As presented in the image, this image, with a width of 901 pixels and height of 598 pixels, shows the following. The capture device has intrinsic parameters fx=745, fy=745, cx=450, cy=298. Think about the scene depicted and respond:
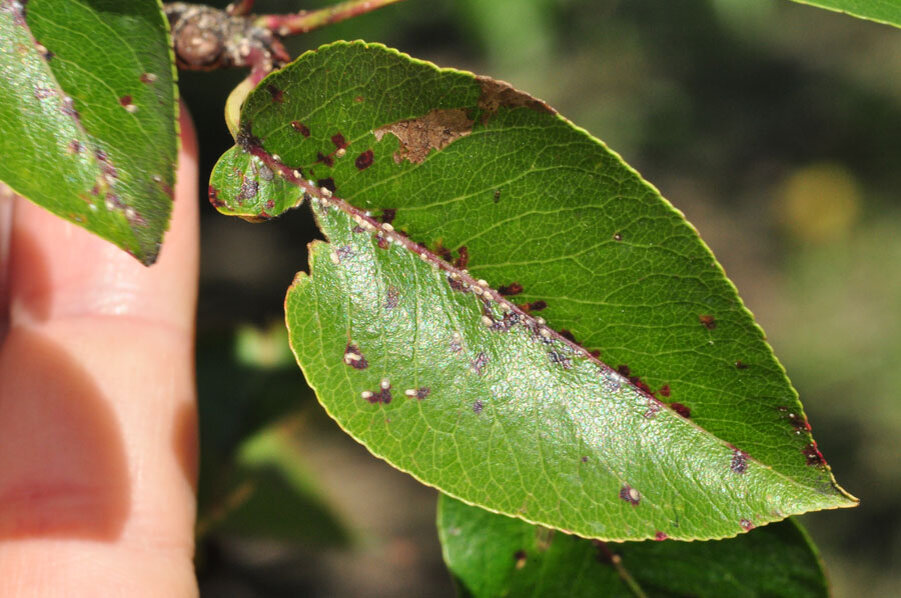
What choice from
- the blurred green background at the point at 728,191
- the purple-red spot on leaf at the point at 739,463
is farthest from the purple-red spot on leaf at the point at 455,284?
the blurred green background at the point at 728,191

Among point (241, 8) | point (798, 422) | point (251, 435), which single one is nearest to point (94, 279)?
point (251, 435)

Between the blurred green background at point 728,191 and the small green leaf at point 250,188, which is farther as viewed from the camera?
the blurred green background at point 728,191

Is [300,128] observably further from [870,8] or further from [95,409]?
[95,409]

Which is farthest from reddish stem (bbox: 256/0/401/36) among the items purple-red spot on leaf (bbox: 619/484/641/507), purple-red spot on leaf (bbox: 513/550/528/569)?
purple-red spot on leaf (bbox: 513/550/528/569)

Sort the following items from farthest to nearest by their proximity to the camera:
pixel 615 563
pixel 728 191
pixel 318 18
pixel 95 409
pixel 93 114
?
pixel 728 191
pixel 95 409
pixel 615 563
pixel 318 18
pixel 93 114

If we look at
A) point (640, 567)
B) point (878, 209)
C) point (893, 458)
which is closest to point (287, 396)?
point (640, 567)

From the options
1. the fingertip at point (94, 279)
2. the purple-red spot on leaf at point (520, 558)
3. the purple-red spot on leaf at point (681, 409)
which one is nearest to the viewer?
the purple-red spot on leaf at point (681, 409)

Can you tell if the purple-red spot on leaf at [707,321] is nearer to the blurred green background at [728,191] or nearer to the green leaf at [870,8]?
the green leaf at [870,8]

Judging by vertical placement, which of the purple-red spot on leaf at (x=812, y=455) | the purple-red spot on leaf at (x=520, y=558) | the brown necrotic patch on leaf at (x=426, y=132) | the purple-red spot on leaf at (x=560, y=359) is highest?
the brown necrotic patch on leaf at (x=426, y=132)
